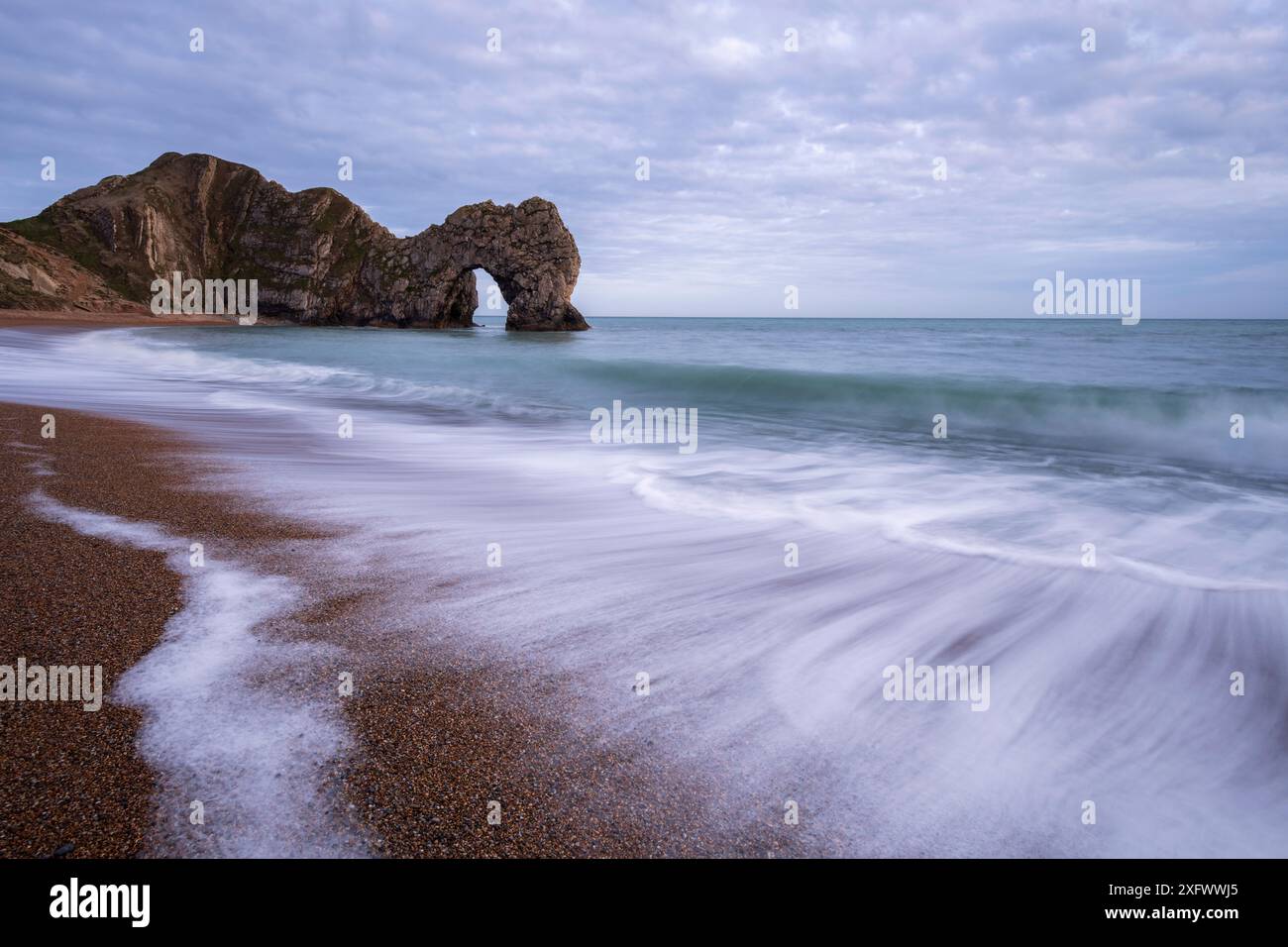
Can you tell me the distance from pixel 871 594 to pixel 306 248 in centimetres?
9268

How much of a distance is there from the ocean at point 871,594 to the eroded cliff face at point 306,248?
6280 centimetres

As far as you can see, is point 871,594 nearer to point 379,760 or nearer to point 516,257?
point 379,760

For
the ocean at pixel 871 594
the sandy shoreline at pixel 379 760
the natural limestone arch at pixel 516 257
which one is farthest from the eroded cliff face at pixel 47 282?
the sandy shoreline at pixel 379 760

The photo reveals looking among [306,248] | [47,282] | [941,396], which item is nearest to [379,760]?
[941,396]

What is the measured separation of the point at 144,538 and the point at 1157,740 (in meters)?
5.68

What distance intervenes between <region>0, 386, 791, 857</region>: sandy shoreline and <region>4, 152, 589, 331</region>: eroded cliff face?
7142 centimetres

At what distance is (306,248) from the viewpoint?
270 feet

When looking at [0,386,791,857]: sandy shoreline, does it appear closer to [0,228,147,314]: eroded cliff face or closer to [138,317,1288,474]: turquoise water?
[138,317,1288,474]: turquoise water

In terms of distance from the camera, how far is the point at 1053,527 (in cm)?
643

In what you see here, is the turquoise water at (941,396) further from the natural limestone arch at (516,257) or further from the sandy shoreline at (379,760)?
the natural limestone arch at (516,257)

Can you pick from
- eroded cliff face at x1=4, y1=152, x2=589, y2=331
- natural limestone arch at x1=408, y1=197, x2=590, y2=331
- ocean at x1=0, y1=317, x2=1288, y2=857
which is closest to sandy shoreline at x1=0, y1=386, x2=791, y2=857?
ocean at x1=0, y1=317, x2=1288, y2=857

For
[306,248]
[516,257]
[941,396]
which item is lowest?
[941,396]
